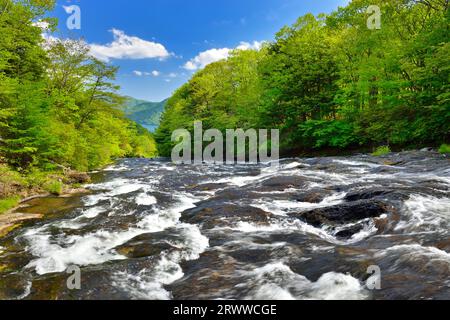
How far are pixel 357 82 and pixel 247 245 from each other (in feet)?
81.3

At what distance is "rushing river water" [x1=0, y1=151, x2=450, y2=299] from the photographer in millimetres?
5422

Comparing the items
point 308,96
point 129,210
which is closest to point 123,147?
point 308,96

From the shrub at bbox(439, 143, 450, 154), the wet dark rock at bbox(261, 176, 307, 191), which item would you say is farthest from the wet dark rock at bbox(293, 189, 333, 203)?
the shrub at bbox(439, 143, 450, 154)

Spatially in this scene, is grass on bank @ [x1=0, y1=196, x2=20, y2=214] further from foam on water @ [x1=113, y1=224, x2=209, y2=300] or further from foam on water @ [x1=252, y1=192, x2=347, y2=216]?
foam on water @ [x1=252, y1=192, x2=347, y2=216]

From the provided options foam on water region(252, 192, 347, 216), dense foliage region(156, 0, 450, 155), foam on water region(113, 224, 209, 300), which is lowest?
foam on water region(113, 224, 209, 300)

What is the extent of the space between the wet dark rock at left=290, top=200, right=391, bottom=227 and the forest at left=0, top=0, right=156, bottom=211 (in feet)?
33.2

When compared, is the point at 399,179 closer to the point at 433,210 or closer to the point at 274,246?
the point at 433,210

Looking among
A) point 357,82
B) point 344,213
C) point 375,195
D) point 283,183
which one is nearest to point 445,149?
point 283,183

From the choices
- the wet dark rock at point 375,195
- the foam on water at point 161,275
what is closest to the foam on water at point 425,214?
the wet dark rock at point 375,195

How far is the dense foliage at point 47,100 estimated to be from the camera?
16250mm

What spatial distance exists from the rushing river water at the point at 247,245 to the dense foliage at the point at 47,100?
5.70m

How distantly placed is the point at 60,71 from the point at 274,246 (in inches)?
1049

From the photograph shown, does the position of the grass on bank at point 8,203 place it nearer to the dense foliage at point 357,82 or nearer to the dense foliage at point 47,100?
the dense foliage at point 47,100

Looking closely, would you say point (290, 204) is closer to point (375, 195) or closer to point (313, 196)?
point (313, 196)
